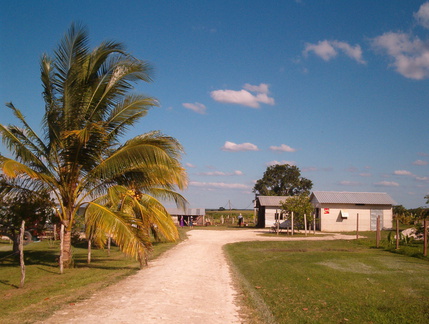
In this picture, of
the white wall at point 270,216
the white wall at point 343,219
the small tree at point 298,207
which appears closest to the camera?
the small tree at point 298,207

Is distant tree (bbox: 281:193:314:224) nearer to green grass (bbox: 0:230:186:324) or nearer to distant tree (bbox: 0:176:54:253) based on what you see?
green grass (bbox: 0:230:186:324)

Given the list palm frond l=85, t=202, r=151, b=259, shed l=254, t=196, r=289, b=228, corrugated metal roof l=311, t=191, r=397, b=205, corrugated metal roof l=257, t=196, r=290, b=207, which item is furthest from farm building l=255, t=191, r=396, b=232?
palm frond l=85, t=202, r=151, b=259

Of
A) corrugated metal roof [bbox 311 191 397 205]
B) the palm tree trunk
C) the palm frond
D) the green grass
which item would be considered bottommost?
the green grass

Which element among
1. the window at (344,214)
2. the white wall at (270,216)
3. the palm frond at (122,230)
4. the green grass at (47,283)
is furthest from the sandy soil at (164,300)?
A: the white wall at (270,216)

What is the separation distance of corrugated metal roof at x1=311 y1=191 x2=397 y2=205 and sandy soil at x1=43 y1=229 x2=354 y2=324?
2897cm

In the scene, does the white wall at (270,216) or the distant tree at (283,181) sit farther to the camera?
the distant tree at (283,181)

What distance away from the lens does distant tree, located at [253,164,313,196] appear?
80062 mm

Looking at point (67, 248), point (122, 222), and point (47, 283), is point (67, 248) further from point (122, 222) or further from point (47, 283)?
point (122, 222)

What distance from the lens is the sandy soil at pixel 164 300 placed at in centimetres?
699

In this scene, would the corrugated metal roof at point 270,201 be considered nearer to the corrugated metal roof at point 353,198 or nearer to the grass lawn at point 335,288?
the corrugated metal roof at point 353,198

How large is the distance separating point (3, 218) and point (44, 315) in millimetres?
10480

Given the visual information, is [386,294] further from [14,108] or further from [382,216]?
[382,216]

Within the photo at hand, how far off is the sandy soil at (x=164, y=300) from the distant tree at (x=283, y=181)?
2696 inches

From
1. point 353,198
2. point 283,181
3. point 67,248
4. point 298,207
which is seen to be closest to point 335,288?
point 67,248
